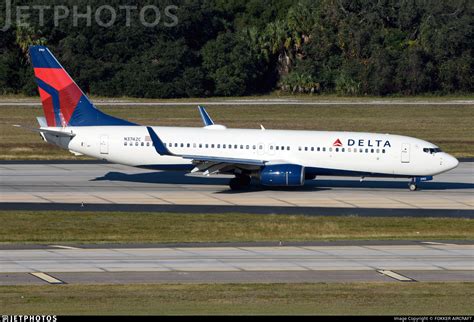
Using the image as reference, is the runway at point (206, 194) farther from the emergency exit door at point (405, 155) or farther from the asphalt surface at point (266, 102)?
the asphalt surface at point (266, 102)

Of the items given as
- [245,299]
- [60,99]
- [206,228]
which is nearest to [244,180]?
[60,99]

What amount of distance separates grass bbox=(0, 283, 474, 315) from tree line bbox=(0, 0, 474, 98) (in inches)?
3192

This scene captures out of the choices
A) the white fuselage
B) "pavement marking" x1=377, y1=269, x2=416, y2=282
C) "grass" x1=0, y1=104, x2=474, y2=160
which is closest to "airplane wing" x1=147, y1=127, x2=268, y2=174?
the white fuselage

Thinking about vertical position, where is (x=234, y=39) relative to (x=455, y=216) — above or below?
above

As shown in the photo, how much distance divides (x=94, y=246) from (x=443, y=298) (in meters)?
13.8

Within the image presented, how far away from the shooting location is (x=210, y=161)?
5009 cm

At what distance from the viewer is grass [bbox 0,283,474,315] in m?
26.1

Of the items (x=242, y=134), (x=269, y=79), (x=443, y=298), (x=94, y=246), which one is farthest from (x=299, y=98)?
(x=443, y=298)

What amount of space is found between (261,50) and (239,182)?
67.7 m

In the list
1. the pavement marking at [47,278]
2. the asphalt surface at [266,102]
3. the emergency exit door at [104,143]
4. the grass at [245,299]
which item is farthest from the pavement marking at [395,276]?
the asphalt surface at [266,102]

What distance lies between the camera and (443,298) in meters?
28.1

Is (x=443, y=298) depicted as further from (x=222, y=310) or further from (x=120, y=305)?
(x=120, y=305)

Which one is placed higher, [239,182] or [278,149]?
[278,149]

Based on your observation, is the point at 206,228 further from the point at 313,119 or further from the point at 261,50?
the point at 261,50
